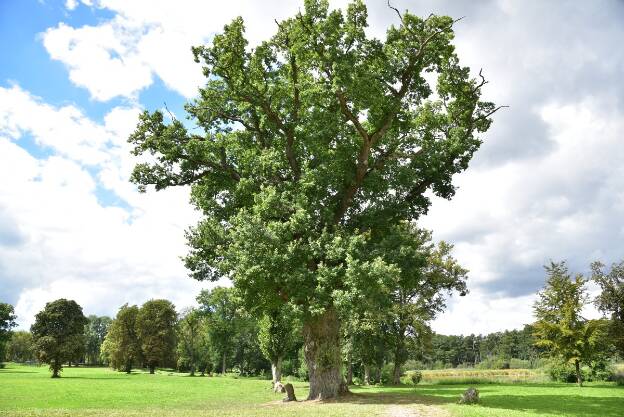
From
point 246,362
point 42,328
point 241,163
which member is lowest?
point 246,362

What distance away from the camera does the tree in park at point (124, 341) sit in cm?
8488

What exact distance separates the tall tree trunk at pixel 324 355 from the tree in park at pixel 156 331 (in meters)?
68.1

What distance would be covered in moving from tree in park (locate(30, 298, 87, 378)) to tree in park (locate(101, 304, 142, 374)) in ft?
55.6

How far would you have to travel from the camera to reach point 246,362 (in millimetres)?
98812

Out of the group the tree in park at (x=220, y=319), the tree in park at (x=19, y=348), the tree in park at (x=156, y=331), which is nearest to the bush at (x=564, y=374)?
the tree in park at (x=220, y=319)

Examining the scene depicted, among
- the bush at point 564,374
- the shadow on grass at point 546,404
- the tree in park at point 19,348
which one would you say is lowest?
the tree in park at point 19,348

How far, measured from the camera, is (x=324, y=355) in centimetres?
2469

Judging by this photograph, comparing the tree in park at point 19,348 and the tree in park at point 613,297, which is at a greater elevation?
the tree in park at point 613,297

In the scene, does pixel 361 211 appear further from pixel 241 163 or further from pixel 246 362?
pixel 246 362

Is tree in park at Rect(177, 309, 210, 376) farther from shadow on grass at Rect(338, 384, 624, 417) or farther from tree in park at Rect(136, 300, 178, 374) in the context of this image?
shadow on grass at Rect(338, 384, 624, 417)

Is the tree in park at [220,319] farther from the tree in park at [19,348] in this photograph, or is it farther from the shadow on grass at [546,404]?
the tree in park at [19,348]

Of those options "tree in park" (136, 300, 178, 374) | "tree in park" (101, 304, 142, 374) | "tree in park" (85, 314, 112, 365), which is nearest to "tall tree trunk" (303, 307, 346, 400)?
"tree in park" (136, 300, 178, 374)

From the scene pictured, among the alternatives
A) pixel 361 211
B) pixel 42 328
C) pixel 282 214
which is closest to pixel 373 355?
pixel 361 211

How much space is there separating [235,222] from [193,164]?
575 cm
